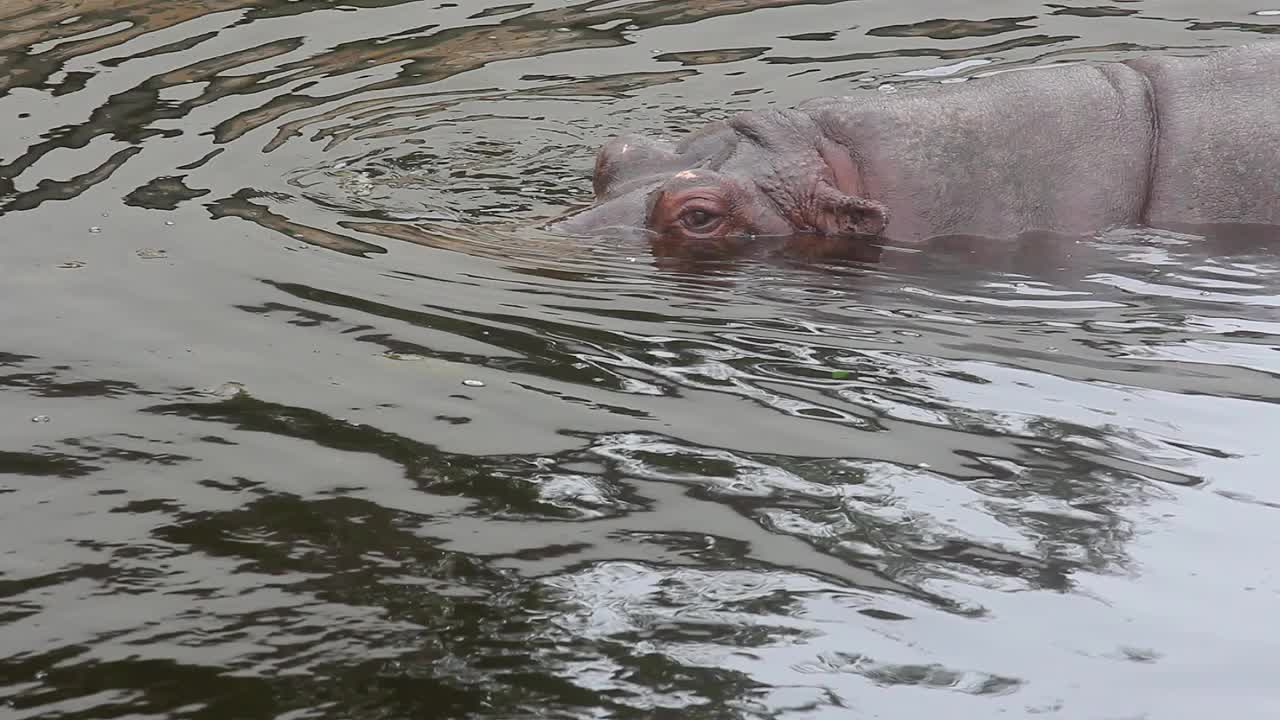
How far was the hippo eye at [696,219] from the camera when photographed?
22.3ft

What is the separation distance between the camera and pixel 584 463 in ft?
13.7

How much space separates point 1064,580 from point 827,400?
1.19m

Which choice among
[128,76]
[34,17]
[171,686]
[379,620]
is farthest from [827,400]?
[34,17]

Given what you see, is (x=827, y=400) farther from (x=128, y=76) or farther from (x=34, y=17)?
(x=34, y=17)

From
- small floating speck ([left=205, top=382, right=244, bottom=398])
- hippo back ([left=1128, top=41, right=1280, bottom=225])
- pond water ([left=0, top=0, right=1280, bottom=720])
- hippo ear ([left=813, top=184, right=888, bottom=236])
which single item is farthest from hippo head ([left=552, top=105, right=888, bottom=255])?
small floating speck ([left=205, top=382, right=244, bottom=398])

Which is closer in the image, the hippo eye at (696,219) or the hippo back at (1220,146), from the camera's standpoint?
the hippo back at (1220,146)

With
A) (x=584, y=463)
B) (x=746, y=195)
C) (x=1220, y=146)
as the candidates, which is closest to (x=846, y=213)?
(x=746, y=195)

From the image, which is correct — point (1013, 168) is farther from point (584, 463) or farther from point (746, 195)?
point (584, 463)

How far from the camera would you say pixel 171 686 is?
10.2ft

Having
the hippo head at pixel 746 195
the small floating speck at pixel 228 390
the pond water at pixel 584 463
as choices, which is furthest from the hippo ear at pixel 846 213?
the small floating speck at pixel 228 390

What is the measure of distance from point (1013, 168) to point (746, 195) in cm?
112

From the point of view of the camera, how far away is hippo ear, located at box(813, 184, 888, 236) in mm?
6723

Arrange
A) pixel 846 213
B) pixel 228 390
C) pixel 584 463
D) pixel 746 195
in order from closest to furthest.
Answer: pixel 584 463
pixel 228 390
pixel 846 213
pixel 746 195

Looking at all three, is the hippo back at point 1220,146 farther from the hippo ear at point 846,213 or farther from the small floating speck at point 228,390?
the small floating speck at point 228,390
